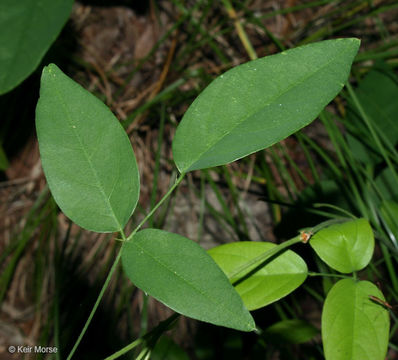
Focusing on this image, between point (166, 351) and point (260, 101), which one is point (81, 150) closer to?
point (260, 101)

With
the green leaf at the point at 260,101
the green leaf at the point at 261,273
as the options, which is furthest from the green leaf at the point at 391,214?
the green leaf at the point at 260,101

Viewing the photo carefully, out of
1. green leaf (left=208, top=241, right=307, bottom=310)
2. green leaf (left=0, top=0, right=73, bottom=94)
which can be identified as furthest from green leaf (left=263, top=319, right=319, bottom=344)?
green leaf (left=0, top=0, right=73, bottom=94)

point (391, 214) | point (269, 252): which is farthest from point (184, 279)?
point (391, 214)

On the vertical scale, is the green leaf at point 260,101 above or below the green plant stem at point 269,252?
above

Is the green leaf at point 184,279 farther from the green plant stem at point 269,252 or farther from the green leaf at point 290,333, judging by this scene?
the green leaf at point 290,333

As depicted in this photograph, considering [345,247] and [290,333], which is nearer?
[345,247]

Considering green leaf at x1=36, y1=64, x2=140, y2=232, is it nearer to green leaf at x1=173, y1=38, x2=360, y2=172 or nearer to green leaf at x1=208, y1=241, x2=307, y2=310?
green leaf at x1=173, y1=38, x2=360, y2=172

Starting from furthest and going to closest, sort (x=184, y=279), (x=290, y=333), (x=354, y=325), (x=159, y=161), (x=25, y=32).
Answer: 1. (x=159, y=161)
2. (x=290, y=333)
3. (x=25, y=32)
4. (x=354, y=325)
5. (x=184, y=279)
